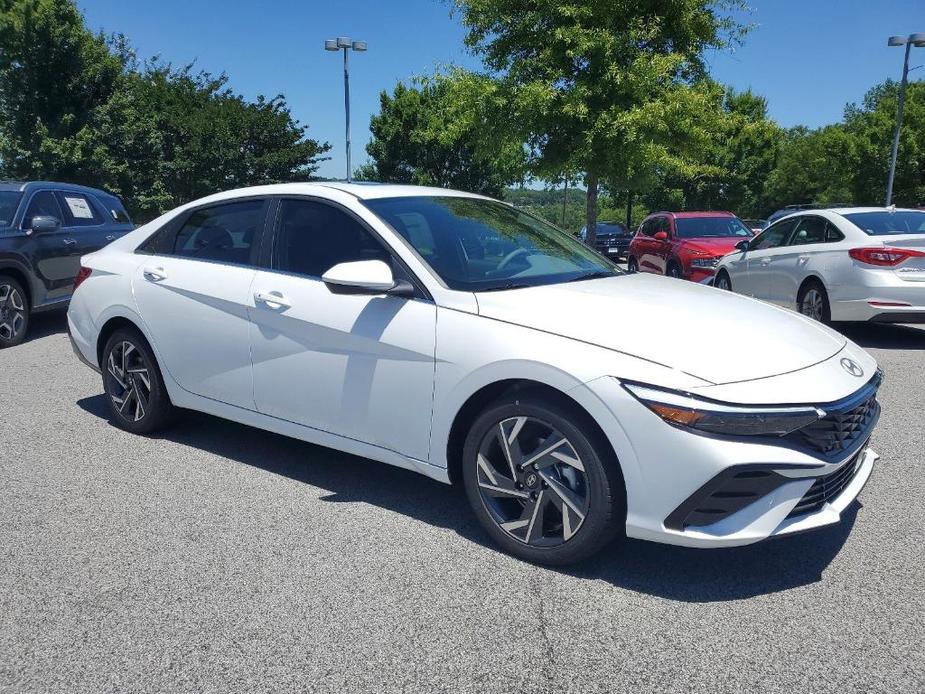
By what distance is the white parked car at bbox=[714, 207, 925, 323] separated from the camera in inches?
324

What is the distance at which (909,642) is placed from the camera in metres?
2.74

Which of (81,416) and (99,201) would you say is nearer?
(81,416)

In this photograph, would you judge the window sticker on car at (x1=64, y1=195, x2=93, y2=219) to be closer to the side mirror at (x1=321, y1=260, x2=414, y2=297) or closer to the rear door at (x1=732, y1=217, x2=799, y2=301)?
the side mirror at (x1=321, y1=260, x2=414, y2=297)

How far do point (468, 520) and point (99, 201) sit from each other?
28.5 ft

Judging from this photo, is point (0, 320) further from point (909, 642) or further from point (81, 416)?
point (909, 642)

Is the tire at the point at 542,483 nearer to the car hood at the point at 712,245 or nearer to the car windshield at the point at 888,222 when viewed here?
the car windshield at the point at 888,222

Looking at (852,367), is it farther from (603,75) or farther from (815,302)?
(603,75)

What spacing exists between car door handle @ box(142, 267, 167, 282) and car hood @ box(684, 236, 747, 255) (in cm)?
1059

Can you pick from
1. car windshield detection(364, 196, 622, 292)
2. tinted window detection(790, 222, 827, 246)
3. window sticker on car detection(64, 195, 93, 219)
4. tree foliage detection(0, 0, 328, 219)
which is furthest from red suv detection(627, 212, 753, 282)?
tree foliage detection(0, 0, 328, 219)

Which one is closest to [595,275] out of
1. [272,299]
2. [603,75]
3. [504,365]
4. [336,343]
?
[504,365]

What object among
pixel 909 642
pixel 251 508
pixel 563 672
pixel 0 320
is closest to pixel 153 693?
pixel 563 672

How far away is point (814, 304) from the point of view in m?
9.10

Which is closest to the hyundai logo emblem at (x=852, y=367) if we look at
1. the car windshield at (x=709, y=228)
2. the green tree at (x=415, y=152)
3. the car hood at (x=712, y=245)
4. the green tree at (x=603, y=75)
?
the car hood at (x=712, y=245)

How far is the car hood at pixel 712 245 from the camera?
1365 cm
